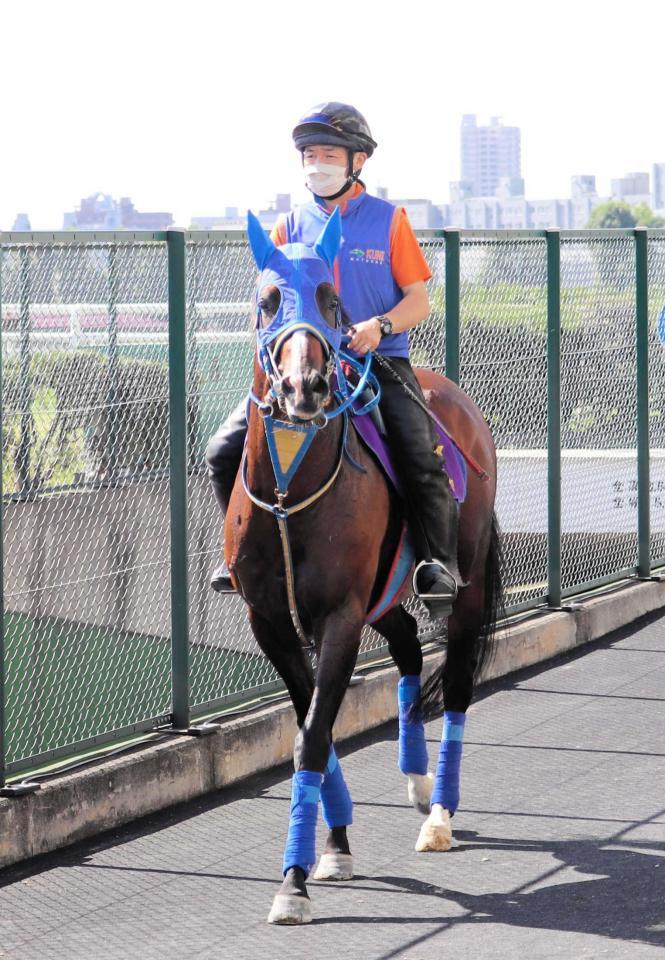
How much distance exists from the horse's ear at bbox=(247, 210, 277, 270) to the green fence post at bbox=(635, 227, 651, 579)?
22.1 feet

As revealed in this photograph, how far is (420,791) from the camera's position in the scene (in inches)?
291

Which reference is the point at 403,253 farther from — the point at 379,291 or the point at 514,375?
the point at 514,375

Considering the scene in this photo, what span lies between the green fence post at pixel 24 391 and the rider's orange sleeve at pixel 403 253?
1.47 meters

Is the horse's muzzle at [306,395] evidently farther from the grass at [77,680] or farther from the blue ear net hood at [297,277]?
the grass at [77,680]

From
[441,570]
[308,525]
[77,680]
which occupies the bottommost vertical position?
[77,680]

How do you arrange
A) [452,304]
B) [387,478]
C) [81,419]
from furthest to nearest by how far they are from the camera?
[452,304], [81,419], [387,478]

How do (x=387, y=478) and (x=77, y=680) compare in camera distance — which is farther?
(x=77, y=680)

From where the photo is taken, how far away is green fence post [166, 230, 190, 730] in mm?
7789

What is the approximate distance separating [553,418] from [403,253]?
4.69 m

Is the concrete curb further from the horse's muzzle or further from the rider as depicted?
the horse's muzzle

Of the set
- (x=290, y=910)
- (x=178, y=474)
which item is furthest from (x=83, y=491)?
(x=290, y=910)

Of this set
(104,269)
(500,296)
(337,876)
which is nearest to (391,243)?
(104,269)

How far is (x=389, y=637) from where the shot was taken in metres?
7.56

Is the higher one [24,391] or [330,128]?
[330,128]
